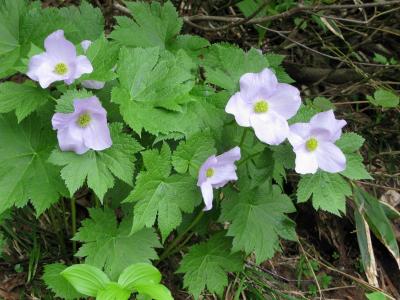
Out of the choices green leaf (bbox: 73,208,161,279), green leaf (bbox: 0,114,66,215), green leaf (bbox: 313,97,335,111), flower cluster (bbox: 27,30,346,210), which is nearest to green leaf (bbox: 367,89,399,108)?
green leaf (bbox: 313,97,335,111)

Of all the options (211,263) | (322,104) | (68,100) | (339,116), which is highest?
(68,100)

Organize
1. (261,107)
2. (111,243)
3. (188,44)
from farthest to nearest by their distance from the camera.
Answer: (188,44) < (111,243) < (261,107)

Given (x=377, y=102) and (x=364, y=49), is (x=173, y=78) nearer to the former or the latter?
(x=377, y=102)

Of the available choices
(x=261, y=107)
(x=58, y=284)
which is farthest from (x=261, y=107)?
(x=58, y=284)

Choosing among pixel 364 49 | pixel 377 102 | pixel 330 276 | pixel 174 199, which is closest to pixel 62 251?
pixel 174 199

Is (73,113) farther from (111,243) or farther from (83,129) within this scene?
(111,243)

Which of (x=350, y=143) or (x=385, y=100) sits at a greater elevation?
(x=350, y=143)

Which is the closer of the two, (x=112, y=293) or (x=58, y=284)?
(x=112, y=293)

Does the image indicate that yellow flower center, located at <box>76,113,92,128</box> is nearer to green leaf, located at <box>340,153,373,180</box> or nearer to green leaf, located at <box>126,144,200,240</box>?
green leaf, located at <box>126,144,200,240</box>
